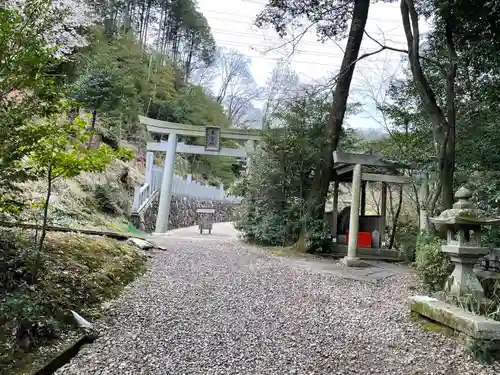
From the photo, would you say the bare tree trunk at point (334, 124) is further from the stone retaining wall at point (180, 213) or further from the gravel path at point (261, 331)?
the stone retaining wall at point (180, 213)

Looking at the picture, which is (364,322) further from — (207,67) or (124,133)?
(207,67)

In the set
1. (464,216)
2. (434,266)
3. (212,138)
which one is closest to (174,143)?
(212,138)

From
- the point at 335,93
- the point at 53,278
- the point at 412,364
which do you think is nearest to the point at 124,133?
the point at 335,93

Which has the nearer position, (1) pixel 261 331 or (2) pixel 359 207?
(1) pixel 261 331

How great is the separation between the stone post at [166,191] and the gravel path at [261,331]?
5509 mm

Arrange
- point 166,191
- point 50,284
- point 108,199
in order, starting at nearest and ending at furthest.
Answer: point 50,284
point 108,199
point 166,191

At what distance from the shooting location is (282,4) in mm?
7816

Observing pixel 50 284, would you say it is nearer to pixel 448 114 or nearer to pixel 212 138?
pixel 448 114

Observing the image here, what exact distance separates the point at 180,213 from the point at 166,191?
16.9 ft

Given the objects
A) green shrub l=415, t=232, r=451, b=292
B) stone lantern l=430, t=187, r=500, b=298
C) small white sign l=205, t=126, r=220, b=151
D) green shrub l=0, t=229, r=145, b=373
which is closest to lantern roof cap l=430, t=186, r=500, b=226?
stone lantern l=430, t=187, r=500, b=298

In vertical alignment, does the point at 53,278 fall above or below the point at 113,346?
above

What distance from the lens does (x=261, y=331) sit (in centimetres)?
310

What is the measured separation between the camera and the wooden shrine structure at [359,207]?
263 inches

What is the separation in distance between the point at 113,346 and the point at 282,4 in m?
7.49
